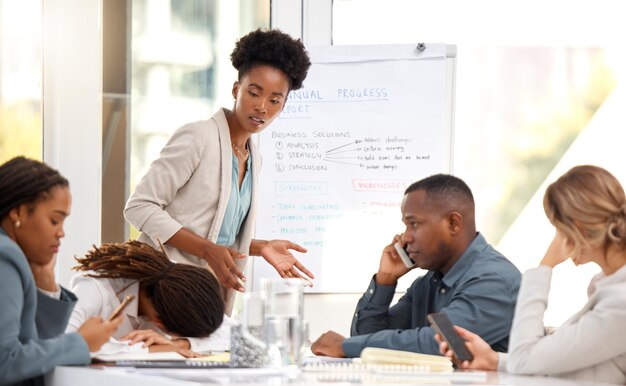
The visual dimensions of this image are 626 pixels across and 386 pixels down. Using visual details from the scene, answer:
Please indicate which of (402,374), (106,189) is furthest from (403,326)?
(106,189)

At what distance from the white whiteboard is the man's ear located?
4.62 feet

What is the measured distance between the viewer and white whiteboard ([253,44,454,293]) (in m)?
4.31

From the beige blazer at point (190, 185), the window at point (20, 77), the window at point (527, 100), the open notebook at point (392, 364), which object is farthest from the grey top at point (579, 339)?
the window at point (20, 77)

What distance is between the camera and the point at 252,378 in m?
1.93

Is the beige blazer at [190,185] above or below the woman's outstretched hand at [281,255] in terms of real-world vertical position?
above

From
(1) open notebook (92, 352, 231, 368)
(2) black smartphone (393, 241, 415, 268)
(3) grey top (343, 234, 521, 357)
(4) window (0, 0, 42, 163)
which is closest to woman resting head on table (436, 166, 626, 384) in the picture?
(3) grey top (343, 234, 521, 357)

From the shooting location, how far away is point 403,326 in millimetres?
3141

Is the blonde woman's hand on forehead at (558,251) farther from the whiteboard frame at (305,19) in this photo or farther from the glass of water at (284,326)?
the whiteboard frame at (305,19)

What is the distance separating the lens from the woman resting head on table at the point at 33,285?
2.00 meters

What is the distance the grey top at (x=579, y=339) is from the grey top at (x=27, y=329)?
0.91m

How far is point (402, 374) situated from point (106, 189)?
101 inches

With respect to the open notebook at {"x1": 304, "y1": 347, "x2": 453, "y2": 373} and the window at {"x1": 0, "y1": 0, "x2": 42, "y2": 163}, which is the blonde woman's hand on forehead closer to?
the open notebook at {"x1": 304, "y1": 347, "x2": 453, "y2": 373}

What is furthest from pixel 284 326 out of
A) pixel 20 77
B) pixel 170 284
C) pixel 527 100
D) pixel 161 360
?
pixel 527 100

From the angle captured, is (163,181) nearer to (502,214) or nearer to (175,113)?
(175,113)
